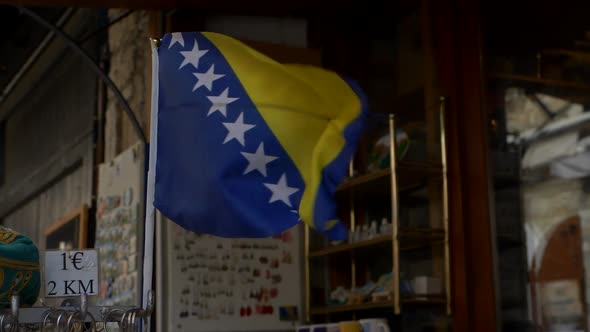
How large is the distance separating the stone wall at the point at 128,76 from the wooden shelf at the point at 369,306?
4.86 ft

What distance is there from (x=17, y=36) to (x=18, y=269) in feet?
19.3

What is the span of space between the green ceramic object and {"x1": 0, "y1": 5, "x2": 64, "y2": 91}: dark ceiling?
5.06 metres

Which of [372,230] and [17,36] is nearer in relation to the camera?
[372,230]

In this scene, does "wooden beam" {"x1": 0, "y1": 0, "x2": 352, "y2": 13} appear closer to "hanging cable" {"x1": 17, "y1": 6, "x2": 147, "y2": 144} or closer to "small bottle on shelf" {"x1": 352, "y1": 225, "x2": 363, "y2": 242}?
"hanging cable" {"x1": 17, "y1": 6, "x2": 147, "y2": 144}

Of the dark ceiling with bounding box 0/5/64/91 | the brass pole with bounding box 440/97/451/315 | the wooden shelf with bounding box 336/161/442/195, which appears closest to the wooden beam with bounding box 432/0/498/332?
the brass pole with bounding box 440/97/451/315

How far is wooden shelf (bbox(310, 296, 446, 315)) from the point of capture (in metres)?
4.82

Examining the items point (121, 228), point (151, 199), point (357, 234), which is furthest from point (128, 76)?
point (151, 199)

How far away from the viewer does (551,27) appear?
459 cm

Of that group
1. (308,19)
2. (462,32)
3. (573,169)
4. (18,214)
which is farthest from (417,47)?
(18,214)

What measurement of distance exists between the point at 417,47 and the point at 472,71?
17.8 inches

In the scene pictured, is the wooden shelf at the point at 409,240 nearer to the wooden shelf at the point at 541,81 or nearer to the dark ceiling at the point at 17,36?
the wooden shelf at the point at 541,81

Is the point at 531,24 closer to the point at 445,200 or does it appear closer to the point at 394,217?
the point at 445,200

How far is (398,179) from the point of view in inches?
197

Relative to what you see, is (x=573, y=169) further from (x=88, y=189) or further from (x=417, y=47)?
(x=88, y=189)
